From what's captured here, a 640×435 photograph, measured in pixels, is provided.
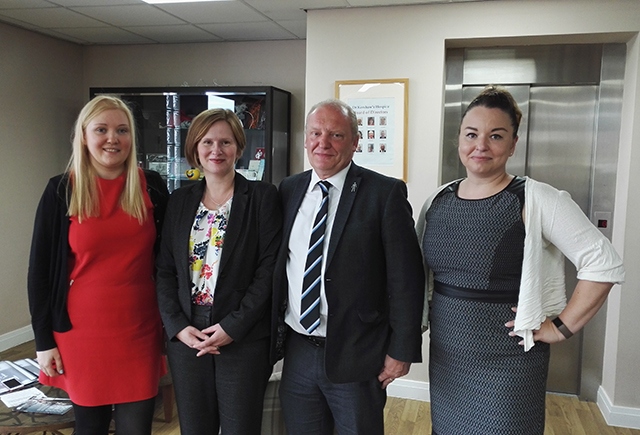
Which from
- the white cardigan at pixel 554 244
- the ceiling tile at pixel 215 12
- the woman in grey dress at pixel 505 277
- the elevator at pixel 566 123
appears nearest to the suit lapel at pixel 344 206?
the woman in grey dress at pixel 505 277

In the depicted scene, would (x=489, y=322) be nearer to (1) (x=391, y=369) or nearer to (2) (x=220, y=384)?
(1) (x=391, y=369)

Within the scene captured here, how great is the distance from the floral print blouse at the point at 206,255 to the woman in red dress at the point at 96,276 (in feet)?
0.71

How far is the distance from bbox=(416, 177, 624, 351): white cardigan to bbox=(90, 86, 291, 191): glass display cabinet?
2793 mm

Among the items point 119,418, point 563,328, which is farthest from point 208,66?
point 563,328

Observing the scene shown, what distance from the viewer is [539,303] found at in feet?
5.18

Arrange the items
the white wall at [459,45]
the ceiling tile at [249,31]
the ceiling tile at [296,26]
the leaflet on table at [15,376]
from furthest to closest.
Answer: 1. the ceiling tile at [249,31]
2. the ceiling tile at [296,26]
3. the white wall at [459,45]
4. the leaflet on table at [15,376]

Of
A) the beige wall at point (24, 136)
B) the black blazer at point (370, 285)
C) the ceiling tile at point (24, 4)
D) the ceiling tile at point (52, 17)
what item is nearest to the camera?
the black blazer at point (370, 285)

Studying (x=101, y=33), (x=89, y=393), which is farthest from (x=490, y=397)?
(x=101, y=33)

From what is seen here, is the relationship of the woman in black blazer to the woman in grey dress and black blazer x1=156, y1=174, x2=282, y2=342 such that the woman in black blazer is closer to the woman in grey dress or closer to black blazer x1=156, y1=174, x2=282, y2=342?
black blazer x1=156, y1=174, x2=282, y2=342

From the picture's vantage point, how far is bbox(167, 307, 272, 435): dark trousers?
72.0 inches

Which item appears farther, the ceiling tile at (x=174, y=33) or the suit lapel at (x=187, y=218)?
the ceiling tile at (x=174, y=33)

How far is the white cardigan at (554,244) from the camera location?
155 centimetres

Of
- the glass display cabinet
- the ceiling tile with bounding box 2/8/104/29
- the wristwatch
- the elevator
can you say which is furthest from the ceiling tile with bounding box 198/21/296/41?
the wristwatch

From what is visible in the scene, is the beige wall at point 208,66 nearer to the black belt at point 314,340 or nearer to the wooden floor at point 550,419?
the wooden floor at point 550,419
